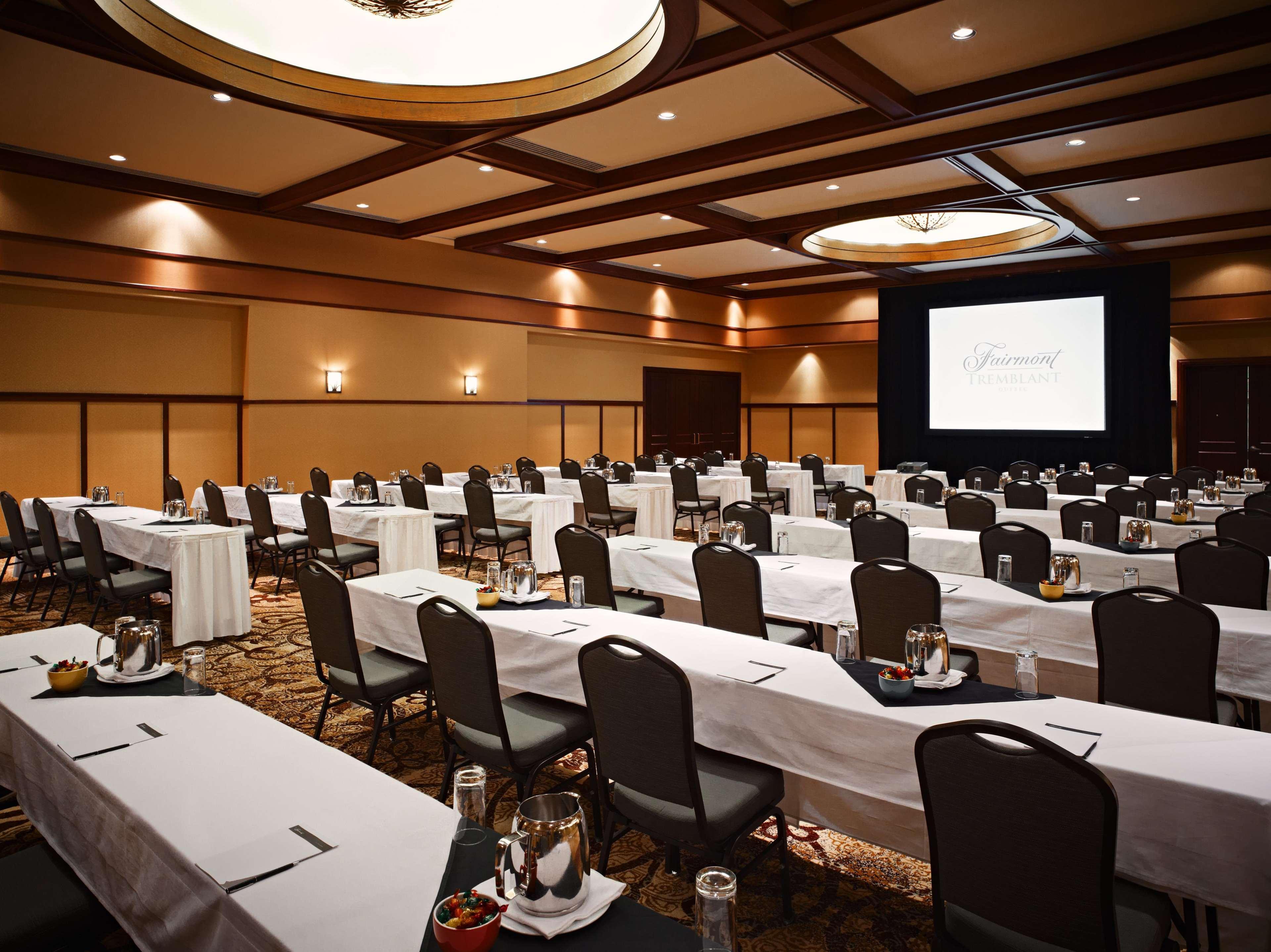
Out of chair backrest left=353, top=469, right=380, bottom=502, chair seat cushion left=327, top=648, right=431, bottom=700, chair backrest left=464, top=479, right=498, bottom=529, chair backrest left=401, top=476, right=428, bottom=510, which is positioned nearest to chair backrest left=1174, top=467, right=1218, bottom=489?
chair backrest left=464, top=479, right=498, bottom=529

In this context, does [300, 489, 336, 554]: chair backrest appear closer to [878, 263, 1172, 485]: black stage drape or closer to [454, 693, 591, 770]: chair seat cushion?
[454, 693, 591, 770]: chair seat cushion

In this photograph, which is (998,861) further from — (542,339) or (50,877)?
(542,339)

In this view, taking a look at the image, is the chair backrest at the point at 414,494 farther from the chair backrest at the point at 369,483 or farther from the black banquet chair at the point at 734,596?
the black banquet chair at the point at 734,596

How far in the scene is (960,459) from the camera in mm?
14922

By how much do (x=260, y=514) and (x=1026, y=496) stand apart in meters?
7.42

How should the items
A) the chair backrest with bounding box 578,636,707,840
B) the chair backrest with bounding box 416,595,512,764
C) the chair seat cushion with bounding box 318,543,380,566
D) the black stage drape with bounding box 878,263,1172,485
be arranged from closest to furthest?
the chair backrest with bounding box 578,636,707,840 → the chair backrest with bounding box 416,595,512,764 → the chair seat cushion with bounding box 318,543,380,566 → the black stage drape with bounding box 878,263,1172,485

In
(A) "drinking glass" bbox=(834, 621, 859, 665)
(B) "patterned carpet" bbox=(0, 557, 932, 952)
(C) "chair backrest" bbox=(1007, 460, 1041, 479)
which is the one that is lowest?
(B) "patterned carpet" bbox=(0, 557, 932, 952)

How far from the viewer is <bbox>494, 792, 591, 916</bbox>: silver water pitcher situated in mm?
1555

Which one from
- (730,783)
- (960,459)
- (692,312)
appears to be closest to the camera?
(730,783)

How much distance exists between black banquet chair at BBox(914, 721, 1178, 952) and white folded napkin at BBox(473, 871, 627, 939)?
80 cm

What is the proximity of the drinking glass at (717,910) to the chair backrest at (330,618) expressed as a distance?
251cm

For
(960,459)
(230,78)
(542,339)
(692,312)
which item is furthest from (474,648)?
(692,312)

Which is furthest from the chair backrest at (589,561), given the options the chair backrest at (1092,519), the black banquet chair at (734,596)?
the chair backrest at (1092,519)

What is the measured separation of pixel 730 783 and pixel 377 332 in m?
10.6
